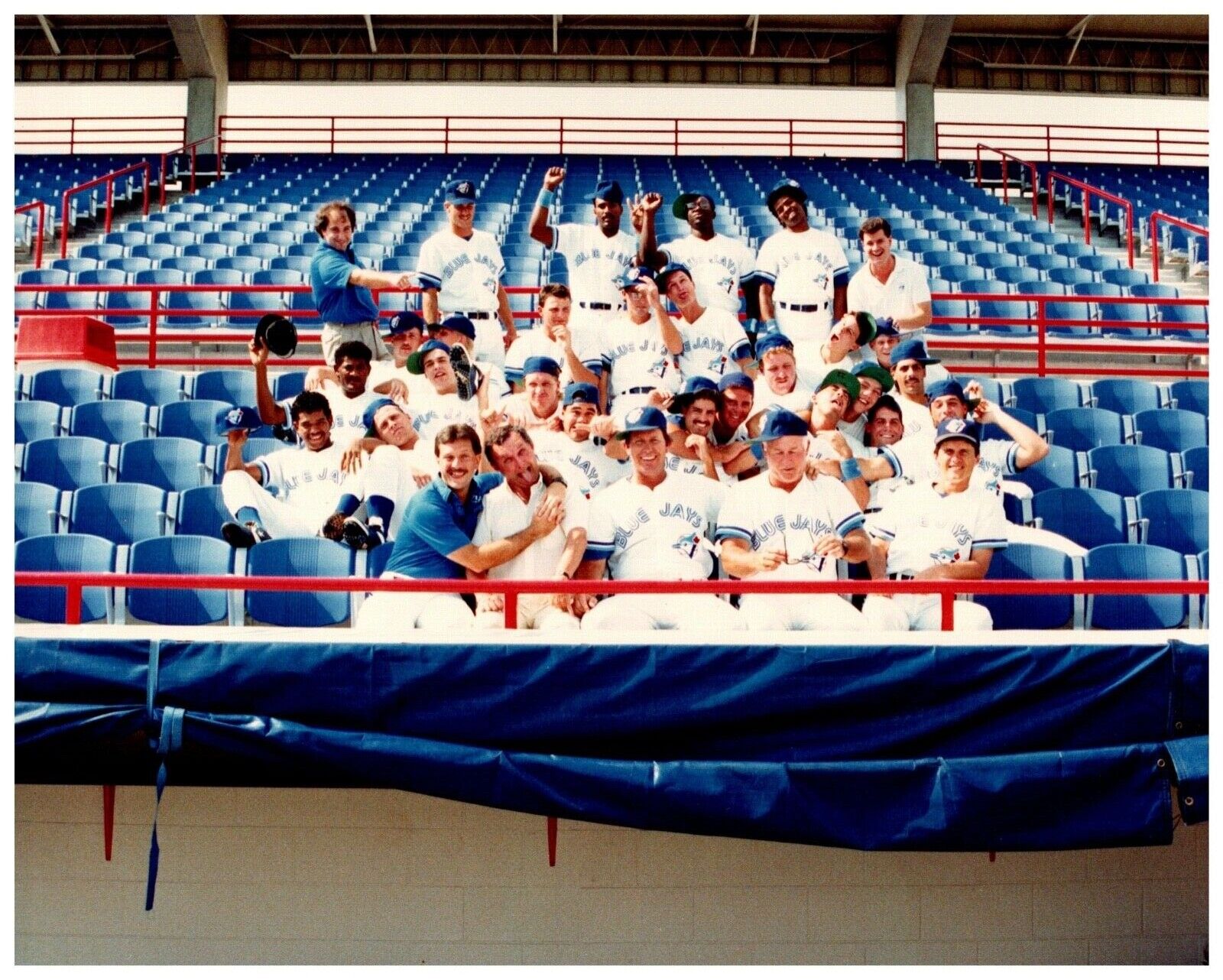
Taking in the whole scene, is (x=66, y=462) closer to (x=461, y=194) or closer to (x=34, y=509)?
(x=34, y=509)

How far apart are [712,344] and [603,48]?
1443 centimetres

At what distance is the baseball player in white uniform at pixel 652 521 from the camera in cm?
545

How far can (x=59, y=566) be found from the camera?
595 centimetres

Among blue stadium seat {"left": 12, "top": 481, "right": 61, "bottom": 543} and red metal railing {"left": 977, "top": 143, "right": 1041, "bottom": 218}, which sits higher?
red metal railing {"left": 977, "top": 143, "right": 1041, "bottom": 218}

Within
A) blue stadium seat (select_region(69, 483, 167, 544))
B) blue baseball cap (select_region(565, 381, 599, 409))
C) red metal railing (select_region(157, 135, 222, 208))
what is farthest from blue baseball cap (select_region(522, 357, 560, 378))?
red metal railing (select_region(157, 135, 222, 208))

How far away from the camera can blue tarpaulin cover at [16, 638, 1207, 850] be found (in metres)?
4.72

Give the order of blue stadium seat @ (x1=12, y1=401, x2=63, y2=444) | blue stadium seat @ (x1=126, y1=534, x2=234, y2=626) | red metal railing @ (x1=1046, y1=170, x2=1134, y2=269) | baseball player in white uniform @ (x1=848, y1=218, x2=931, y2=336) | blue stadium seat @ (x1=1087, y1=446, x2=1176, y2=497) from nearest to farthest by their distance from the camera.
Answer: blue stadium seat @ (x1=126, y1=534, x2=234, y2=626) < blue stadium seat @ (x1=1087, y1=446, x2=1176, y2=497) < baseball player in white uniform @ (x1=848, y1=218, x2=931, y2=336) < blue stadium seat @ (x1=12, y1=401, x2=63, y2=444) < red metal railing @ (x1=1046, y1=170, x2=1134, y2=269)

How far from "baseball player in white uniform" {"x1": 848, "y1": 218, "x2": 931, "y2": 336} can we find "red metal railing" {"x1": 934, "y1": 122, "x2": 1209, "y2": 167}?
503 inches

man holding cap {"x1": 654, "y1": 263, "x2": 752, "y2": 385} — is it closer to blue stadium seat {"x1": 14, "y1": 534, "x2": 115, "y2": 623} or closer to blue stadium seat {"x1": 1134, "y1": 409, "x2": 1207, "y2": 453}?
blue stadium seat {"x1": 1134, "y1": 409, "x2": 1207, "y2": 453}

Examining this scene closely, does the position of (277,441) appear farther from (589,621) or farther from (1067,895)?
(1067,895)

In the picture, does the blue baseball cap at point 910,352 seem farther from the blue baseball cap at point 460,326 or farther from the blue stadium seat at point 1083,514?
the blue baseball cap at point 460,326

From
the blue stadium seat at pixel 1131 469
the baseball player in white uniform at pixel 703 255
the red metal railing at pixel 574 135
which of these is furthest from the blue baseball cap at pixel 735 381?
the red metal railing at pixel 574 135

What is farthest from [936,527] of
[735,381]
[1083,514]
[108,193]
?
[108,193]
